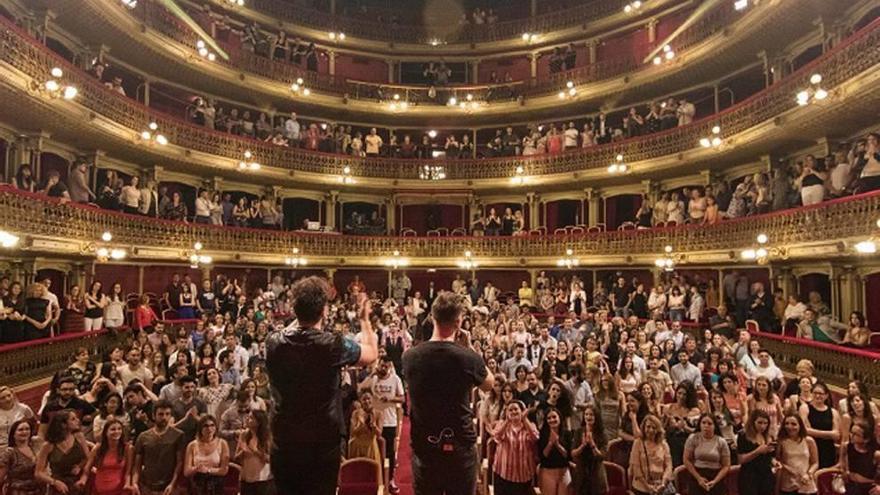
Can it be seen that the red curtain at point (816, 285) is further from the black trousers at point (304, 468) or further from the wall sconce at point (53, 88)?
the wall sconce at point (53, 88)

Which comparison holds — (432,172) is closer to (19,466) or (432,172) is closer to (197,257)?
(197,257)

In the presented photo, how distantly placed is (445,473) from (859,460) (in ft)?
18.3

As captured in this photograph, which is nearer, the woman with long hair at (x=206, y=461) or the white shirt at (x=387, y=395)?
the woman with long hair at (x=206, y=461)

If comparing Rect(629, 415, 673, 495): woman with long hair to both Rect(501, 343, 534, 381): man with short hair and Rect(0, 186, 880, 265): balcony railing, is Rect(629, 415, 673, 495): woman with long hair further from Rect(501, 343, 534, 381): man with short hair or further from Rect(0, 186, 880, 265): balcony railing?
Rect(0, 186, 880, 265): balcony railing

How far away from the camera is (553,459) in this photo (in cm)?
564

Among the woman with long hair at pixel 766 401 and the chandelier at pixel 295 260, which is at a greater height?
the chandelier at pixel 295 260

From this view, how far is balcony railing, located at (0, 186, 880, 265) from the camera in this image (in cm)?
1170

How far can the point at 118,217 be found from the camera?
628 inches

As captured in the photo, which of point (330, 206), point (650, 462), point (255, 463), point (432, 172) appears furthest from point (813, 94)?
point (330, 206)

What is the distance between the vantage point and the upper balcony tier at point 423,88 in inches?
655

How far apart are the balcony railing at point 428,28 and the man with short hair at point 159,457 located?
24.2 meters

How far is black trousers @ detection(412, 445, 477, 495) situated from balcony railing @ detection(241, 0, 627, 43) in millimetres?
26259

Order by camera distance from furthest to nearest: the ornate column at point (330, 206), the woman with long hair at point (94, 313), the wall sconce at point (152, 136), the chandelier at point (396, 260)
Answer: the ornate column at point (330, 206) < the chandelier at point (396, 260) < the wall sconce at point (152, 136) < the woman with long hair at point (94, 313)

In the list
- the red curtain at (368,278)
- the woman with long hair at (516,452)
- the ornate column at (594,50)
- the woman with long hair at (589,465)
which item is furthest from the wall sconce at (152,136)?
the ornate column at (594,50)
